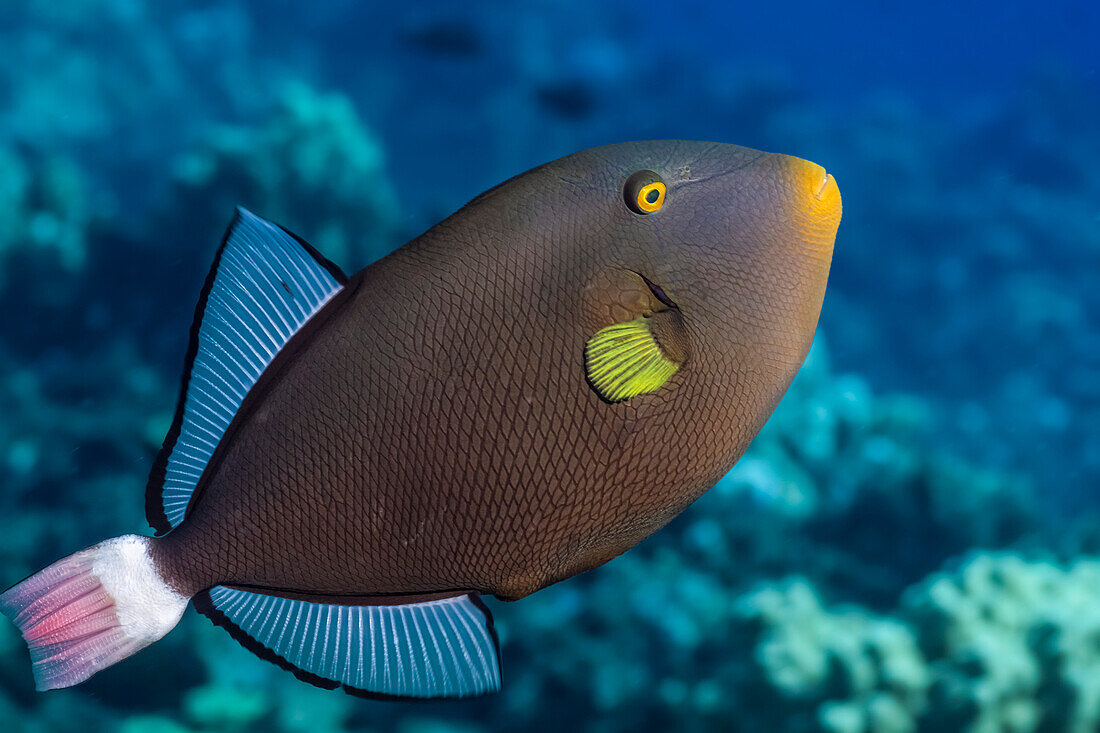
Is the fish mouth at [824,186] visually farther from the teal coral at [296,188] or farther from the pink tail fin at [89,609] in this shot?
the teal coral at [296,188]

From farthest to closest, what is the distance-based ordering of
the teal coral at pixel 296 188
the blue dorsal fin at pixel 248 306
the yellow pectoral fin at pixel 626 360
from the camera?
the teal coral at pixel 296 188 → the blue dorsal fin at pixel 248 306 → the yellow pectoral fin at pixel 626 360

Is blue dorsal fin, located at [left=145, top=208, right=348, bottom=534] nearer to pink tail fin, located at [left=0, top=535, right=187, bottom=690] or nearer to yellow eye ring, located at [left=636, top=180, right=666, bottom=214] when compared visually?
pink tail fin, located at [left=0, top=535, right=187, bottom=690]

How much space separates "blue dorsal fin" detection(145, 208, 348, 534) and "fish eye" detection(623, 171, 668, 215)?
14.4 inches

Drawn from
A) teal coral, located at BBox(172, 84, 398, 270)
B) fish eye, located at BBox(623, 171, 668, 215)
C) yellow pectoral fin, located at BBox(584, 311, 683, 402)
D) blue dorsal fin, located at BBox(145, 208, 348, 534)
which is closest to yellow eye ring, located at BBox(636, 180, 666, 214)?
fish eye, located at BBox(623, 171, 668, 215)

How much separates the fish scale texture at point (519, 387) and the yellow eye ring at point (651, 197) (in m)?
0.01

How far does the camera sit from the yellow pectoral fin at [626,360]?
68 centimetres

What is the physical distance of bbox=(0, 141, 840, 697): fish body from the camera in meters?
0.70

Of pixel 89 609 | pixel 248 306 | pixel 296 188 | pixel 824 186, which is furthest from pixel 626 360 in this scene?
pixel 296 188

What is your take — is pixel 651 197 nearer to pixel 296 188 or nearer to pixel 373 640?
pixel 373 640

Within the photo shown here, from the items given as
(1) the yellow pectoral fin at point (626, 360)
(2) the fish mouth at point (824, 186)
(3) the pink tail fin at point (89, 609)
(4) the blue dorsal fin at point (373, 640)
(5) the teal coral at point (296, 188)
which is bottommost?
(3) the pink tail fin at point (89, 609)

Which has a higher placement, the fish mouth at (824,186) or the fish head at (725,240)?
the fish mouth at (824,186)

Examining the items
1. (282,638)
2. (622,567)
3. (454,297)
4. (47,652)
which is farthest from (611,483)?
(622,567)

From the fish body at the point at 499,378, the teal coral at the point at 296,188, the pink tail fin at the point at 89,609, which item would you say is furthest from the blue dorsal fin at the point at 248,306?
the teal coral at the point at 296,188

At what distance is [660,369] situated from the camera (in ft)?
2.28
